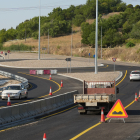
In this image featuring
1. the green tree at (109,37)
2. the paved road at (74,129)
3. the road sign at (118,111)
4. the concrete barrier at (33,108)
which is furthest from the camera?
the green tree at (109,37)

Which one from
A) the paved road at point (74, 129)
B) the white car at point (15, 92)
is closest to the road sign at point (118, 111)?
the paved road at point (74, 129)

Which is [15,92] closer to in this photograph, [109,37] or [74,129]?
[74,129]

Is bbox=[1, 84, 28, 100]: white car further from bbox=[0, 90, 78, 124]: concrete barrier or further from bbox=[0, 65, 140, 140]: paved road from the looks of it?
bbox=[0, 65, 140, 140]: paved road

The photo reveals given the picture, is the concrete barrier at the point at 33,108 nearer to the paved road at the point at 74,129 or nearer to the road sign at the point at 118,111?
the paved road at the point at 74,129

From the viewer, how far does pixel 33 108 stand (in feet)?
62.0

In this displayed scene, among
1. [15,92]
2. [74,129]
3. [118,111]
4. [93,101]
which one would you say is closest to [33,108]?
[93,101]

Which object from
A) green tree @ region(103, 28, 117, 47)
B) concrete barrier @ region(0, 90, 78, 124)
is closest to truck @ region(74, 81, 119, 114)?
concrete barrier @ region(0, 90, 78, 124)

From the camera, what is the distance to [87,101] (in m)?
18.4

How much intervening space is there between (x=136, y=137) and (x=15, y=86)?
761 inches

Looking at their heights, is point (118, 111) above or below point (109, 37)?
below

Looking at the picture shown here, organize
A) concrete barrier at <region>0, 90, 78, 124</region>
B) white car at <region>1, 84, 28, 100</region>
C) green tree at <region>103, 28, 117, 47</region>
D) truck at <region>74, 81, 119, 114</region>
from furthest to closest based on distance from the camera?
green tree at <region>103, 28, 117, 47</region>, white car at <region>1, 84, 28, 100</region>, truck at <region>74, 81, 119, 114</region>, concrete barrier at <region>0, 90, 78, 124</region>

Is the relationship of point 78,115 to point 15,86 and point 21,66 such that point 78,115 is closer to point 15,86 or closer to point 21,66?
point 15,86

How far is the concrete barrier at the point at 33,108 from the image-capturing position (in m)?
16.0

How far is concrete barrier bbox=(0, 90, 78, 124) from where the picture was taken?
1596 centimetres
